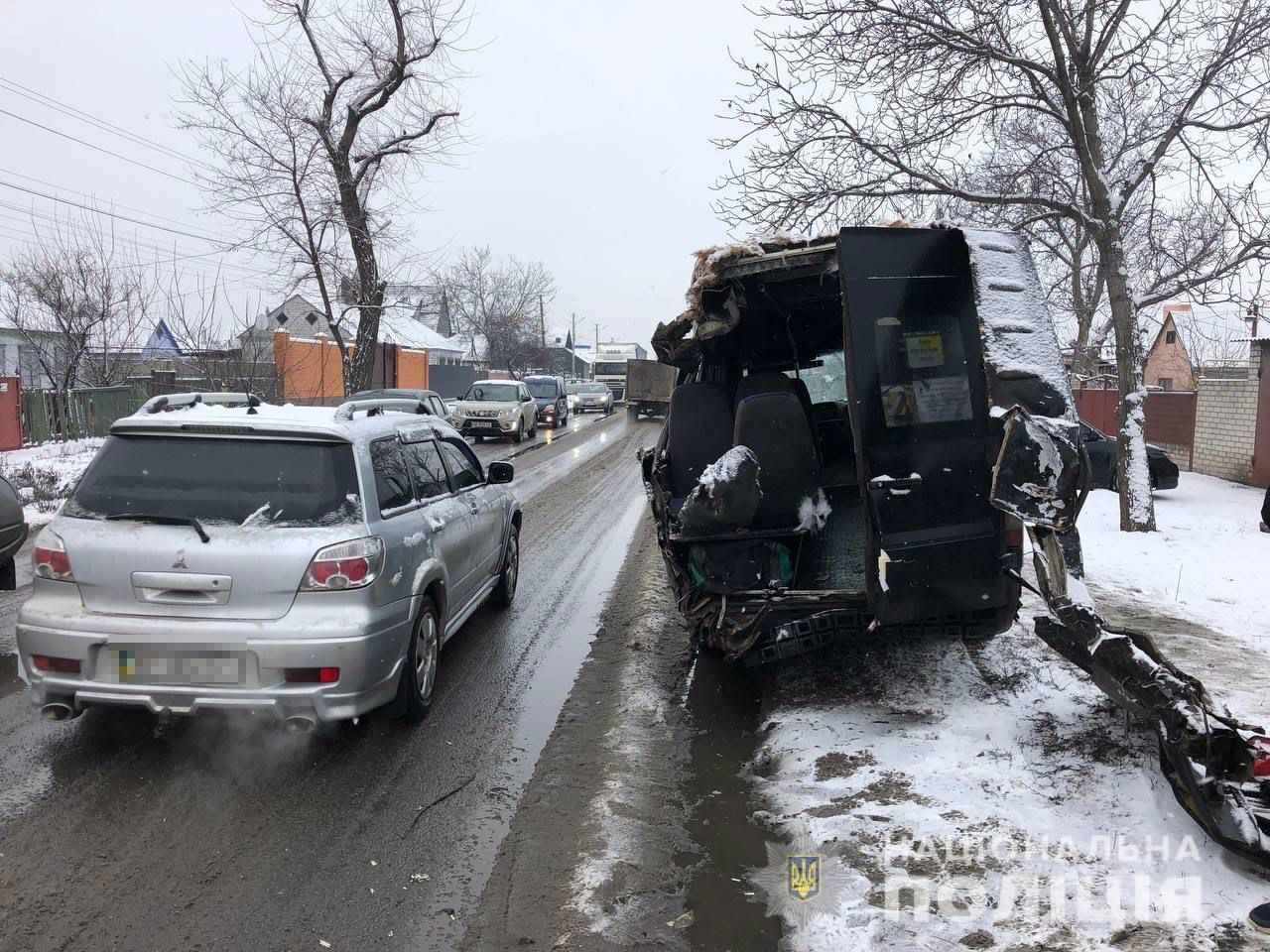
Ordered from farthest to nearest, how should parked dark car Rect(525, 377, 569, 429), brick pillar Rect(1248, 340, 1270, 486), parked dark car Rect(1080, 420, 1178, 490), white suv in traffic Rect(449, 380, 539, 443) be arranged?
parked dark car Rect(525, 377, 569, 429), white suv in traffic Rect(449, 380, 539, 443), brick pillar Rect(1248, 340, 1270, 486), parked dark car Rect(1080, 420, 1178, 490)

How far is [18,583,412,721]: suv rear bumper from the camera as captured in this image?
3828mm

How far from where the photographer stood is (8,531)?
586cm

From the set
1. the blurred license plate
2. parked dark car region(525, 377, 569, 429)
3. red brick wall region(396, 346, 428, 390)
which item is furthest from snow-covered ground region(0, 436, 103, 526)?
red brick wall region(396, 346, 428, 390)

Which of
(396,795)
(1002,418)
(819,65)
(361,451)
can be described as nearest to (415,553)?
(361,451)

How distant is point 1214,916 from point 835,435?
14.7 feet

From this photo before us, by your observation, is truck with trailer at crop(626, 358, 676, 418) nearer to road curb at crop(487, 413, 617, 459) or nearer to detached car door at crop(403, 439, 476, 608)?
road curb at crop(487, 413, 617, 459)

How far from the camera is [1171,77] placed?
9438 millimetres

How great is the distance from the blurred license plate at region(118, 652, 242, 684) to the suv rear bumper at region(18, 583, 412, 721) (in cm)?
3

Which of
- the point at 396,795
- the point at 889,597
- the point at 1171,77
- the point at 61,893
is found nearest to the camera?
the point at 61,893

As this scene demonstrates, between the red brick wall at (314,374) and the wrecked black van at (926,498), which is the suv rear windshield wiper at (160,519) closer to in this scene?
the wrecked black van at (926,498)

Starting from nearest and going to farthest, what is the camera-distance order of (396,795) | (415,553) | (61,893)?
(61,893)
(396,795)
(415,553)

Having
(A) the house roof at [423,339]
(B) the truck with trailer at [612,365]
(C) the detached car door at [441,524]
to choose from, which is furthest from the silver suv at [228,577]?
(A) the house roof at [423,339]

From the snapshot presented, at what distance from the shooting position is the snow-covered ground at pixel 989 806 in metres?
2.86

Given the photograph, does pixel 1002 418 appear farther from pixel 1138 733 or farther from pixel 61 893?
pixel 61 893
